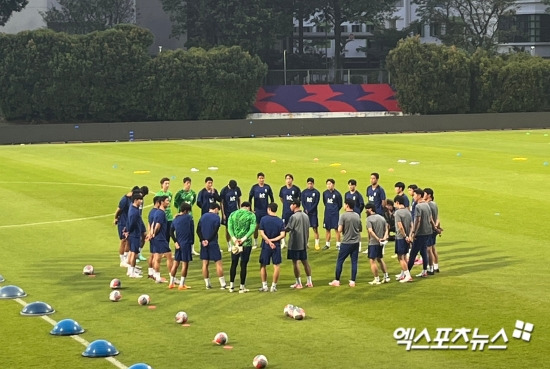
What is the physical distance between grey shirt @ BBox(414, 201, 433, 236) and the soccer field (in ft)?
3.57

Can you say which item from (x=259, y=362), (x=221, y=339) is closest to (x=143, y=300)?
(x=221, y=339)

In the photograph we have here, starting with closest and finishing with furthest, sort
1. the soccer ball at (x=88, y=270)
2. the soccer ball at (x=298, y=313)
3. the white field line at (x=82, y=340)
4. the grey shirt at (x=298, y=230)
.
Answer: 1. the white field line at (x=82, y=340)
2. the soccer ball at (x=298, y=313)
3. the grey shirt at (x=298, y=230)
4. the soccer ball at (x=88, y=270)

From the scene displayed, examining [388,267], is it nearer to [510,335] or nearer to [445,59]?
[510,335]

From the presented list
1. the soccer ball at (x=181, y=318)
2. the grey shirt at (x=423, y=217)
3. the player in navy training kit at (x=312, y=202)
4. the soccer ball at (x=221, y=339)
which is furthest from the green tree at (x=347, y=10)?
the soccer ball at (x=221, y=339)

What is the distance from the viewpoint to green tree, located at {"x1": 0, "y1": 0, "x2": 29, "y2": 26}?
99.2 m

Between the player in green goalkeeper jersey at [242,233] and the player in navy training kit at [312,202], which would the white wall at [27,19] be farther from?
the player in green goalkeeper jersey at [242,233]

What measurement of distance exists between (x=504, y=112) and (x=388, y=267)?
71182mm

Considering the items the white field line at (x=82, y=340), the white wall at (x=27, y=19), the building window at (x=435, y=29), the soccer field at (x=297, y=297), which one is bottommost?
the soccer field at (x=297, y=297)

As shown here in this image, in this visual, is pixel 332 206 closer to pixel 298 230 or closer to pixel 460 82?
pixel 298 230

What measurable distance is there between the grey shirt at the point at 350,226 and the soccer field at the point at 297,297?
1056mm

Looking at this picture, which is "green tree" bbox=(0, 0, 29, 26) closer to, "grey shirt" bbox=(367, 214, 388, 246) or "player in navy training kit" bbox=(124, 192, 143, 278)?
"player in navy training kit" bbox=(124, 192, 143, 278)

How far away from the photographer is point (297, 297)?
76.4ft

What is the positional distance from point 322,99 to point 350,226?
72.1 metres

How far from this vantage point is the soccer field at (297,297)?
61.6 ft
